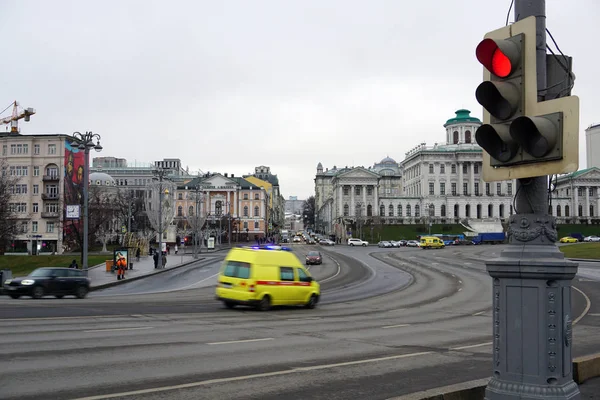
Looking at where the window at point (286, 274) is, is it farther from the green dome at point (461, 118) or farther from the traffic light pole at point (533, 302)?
the green dome at point (461, 118)

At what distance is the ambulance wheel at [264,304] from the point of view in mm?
22016

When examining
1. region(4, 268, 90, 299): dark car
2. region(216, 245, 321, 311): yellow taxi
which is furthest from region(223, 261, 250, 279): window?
region(4, 268, 90, 299): dark car

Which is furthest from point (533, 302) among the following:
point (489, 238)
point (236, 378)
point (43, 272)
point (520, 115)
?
point (489, 238)

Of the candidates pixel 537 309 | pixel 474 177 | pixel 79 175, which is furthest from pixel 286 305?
pixel 474 177

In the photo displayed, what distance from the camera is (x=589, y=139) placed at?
6029 inches

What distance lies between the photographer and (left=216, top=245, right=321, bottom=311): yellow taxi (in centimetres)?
2184

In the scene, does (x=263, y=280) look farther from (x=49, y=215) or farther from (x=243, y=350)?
(x=49, y=215)

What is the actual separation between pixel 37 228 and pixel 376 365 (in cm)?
9886

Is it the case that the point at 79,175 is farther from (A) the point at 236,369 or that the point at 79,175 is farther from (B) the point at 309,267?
(A) the point at 236,369

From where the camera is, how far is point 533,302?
16.0ft

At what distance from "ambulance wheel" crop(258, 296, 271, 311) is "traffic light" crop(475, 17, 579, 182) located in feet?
57.8

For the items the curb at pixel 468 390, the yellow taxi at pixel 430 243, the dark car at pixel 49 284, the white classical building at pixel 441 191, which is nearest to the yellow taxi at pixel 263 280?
the dark car at pixel 49 284

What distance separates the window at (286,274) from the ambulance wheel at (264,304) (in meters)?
1.03

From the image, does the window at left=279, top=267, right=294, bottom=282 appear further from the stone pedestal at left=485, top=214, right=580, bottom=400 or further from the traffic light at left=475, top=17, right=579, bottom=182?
the traffic light at left=475, top=17, right=579, bottom=182
